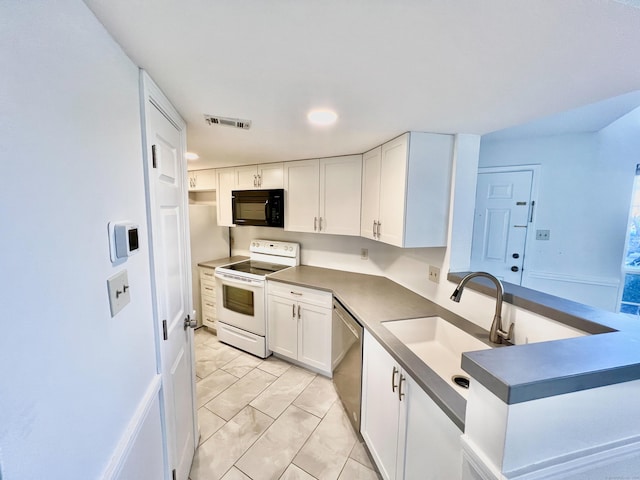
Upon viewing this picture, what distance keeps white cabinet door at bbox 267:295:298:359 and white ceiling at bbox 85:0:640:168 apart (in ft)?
5.84

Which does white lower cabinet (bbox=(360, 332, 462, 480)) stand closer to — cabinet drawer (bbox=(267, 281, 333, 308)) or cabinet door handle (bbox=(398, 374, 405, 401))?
cabinet door handle (bbox=(398, 374, 405, 401))

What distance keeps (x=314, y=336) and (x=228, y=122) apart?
6.35ft

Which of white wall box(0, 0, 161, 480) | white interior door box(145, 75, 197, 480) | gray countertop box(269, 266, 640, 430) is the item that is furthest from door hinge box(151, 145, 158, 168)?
gray countertop box(269, 266, 640, 430)

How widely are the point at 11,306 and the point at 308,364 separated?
236cm

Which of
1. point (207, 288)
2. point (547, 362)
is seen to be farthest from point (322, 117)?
point (207, 288)

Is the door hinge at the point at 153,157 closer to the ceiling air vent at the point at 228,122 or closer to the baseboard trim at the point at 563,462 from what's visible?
the ceiling air vent at the point at 228,122

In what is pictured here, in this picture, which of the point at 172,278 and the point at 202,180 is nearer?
the point at 172,278

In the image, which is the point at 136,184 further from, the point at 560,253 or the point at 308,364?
the point at 560,253

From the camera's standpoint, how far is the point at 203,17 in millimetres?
685

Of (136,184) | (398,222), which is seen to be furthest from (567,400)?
(136,184)

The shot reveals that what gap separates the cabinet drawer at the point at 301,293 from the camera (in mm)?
2258

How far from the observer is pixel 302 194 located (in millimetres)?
2629

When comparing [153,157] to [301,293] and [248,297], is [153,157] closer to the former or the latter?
[301,293]

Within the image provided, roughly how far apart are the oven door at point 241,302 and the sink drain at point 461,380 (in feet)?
6.10
